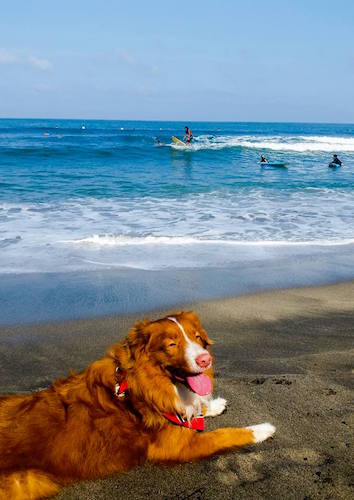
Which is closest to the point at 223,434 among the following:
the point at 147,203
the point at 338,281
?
the point at 338,281

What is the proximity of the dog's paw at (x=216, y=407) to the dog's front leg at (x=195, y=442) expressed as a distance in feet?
1.35

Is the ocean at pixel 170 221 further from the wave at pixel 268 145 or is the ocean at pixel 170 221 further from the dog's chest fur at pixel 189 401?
the wave at pixel 268 145

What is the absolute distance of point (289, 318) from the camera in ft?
21.2

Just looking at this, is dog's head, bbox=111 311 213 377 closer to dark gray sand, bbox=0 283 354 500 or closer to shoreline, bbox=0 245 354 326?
dark gray sand, bbox=0 283 354 500

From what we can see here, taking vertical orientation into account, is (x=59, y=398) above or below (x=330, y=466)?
above

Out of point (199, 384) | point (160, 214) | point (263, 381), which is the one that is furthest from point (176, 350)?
point (160, 214)

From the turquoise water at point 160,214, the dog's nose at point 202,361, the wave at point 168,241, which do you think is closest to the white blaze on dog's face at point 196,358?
the dog's nose at point 202,361

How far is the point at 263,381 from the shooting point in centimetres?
447

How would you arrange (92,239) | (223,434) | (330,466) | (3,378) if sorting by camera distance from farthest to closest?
(92,239), (3,378), (223,434), (330,466)

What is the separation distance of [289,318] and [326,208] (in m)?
10.6

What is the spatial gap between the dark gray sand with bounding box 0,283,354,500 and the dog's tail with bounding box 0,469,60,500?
0.64 ft

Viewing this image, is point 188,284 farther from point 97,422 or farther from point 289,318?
point 97,422

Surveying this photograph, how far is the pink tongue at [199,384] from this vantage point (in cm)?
315

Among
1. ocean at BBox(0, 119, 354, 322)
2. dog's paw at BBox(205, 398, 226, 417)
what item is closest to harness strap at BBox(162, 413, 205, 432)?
dog's paw at BBox(205, 398, 226, 417)
